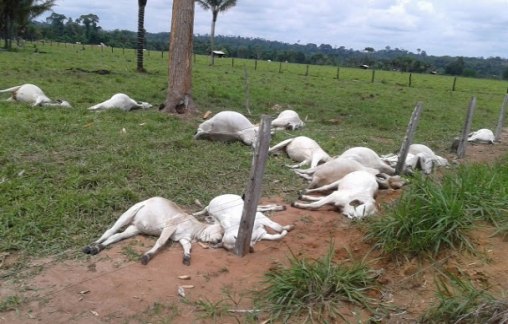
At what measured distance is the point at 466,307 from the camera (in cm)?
336

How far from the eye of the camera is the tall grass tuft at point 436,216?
4395mm

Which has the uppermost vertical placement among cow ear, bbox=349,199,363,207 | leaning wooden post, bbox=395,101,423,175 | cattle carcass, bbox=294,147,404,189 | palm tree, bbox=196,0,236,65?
A: palm tree, bbox=196,0,236,65

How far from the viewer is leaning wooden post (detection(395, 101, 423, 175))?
7266 millimetres

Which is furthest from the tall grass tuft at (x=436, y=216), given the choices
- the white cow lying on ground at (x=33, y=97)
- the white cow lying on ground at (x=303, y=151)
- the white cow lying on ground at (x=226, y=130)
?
the white cow lying on ground at (x=33, y=97)

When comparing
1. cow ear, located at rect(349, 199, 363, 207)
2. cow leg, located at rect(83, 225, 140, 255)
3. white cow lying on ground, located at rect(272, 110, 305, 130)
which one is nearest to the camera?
cow leg, located at rect(83, 225, 140, 255)

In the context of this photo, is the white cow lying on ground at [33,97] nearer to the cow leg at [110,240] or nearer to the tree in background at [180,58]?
the tree in background at [180,58]

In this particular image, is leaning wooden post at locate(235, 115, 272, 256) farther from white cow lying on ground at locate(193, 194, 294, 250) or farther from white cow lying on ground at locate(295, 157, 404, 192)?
white cow lying on ground at locate(295, 157, 404, 192)

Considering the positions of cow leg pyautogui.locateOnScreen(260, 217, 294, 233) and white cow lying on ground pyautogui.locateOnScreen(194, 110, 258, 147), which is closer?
cow leg pyautogui.locateOnScreen(260, 217, 294, 233)

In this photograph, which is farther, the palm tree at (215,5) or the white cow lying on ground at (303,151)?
the palm tree at (215,5)

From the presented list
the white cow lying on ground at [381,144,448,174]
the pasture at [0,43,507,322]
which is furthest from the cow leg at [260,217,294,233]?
the white cow lying on ground at [381,144,448,174]

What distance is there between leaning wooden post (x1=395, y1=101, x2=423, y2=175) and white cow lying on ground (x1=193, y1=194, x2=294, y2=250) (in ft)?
8.93

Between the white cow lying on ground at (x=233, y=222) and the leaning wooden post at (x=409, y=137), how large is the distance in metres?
2.72

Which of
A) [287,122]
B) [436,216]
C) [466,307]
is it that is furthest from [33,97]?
[466,307]

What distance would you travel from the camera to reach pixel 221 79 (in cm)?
1997
